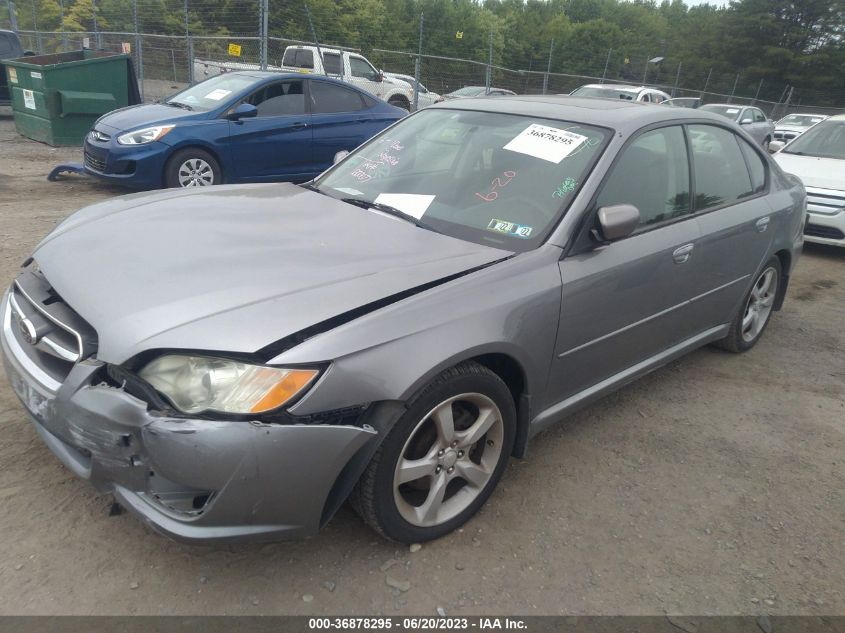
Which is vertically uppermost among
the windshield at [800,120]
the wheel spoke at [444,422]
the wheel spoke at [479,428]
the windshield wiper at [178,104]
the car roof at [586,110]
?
the car roof at [586,110]

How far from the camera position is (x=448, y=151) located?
334 centimetres

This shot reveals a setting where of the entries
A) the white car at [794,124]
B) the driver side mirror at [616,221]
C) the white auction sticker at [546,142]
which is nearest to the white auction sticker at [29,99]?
the white auction sticker at [546,142]

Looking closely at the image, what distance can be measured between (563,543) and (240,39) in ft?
41.9

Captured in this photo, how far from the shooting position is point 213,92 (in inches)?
311

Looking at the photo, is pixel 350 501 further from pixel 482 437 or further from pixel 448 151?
pixel 448 151

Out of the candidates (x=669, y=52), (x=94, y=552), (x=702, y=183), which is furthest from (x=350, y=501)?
(x=669, y=52)

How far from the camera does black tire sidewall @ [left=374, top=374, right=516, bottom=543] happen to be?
2.17 metres

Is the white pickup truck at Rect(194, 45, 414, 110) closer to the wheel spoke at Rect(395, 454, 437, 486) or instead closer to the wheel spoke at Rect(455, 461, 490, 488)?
the wheel spoke at Rect(455, 461, 490, 488)

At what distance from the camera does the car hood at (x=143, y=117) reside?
726 cm

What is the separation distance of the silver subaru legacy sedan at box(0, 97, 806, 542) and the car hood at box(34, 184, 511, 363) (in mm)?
12

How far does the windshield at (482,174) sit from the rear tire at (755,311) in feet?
6.42

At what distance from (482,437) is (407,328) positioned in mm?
705

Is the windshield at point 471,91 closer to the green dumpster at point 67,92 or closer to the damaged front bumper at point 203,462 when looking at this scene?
the green dumpster at point 67,92

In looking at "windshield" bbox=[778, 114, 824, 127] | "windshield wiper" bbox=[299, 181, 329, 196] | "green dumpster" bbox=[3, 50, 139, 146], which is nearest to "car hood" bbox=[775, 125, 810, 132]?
"windshield" bbox=[778, 114, 824, 127]
